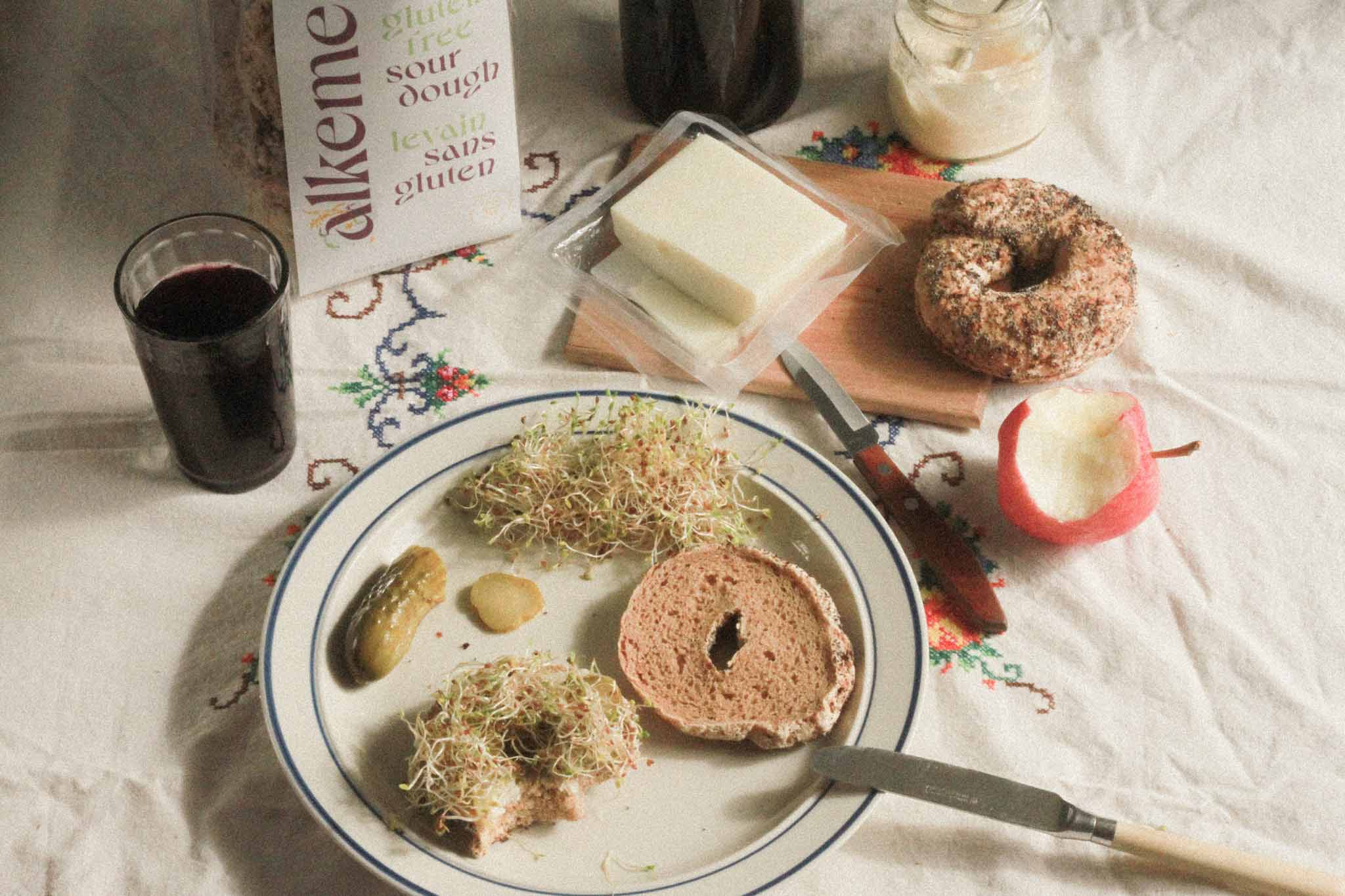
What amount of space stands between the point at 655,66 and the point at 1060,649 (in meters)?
Answer: 1.17

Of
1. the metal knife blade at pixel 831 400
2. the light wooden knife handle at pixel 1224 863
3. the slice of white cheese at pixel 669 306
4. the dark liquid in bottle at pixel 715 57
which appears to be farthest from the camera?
the dark liquid in bottle at pixel 715 57

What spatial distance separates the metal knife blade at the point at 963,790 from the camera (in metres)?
1.49

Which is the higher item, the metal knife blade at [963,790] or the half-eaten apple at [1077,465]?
the half-eaten apple at [1077,465]

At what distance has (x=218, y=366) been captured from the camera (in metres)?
1.70

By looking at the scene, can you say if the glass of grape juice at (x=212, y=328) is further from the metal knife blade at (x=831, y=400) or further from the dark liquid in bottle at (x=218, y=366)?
the metal knife blade at (x=831, y=400)

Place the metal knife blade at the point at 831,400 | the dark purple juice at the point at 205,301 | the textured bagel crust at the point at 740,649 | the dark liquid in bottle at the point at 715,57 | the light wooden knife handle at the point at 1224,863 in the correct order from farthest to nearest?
the dark liquid in bottle at the point at 715,57 < the metal knife blade at the point at 831,400 < the dark purple juice at the point at 205,301 < the textured bagel crust at the point at 740,649 < the light wooden knife handle at the point at 1224,863

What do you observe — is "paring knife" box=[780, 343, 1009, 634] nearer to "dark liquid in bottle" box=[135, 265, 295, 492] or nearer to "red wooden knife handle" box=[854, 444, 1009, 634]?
A: "red wooden knife handle" box=[854, 444, 1009, 634]

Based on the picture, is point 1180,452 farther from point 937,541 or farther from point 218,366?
point 218,366

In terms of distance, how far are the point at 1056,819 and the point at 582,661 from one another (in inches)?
23.9

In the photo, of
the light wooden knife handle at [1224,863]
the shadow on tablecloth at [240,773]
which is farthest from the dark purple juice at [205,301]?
the light wooden knife handle at [1224,863]

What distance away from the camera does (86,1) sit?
2.51 metres

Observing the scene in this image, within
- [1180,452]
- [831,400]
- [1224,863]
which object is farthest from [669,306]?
[1224,863]

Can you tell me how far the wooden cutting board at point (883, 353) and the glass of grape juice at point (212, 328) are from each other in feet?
1.55

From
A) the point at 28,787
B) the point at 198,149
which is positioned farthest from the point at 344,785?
the point at 198,149
